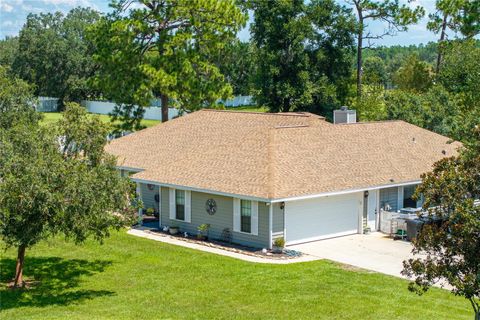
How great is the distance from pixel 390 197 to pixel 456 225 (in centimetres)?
1855

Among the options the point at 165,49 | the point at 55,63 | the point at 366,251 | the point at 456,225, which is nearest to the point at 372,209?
the point at 366,251

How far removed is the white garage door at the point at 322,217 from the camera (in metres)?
27.5

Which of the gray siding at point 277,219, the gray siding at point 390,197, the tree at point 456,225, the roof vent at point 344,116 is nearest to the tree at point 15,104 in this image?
the gray siding at point 277,219

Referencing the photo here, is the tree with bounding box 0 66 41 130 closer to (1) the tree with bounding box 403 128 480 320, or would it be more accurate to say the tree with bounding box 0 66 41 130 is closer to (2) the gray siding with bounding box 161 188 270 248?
(2) the gray siding with bounding box 161 188 270 248

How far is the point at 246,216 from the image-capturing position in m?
27.6

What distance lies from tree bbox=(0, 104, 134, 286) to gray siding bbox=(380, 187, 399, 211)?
1362 centimetres

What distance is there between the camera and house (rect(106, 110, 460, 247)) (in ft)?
90.0

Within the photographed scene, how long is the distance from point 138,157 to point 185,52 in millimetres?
→ 14436

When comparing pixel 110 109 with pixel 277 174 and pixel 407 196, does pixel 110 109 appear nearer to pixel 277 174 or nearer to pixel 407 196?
pixel 407 196

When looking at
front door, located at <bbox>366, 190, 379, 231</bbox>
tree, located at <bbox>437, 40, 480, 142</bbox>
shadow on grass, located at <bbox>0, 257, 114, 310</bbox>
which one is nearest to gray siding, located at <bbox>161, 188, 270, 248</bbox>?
shadow on grass, located at <bbox>0, 257, 114, 310</bbox>

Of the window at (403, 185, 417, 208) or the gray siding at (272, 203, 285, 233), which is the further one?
the window at (403, 185, 417, 208)

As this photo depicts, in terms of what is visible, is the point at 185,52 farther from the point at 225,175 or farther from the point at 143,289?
the point at 143,289

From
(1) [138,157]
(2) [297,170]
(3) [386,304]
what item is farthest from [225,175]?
(3) [386,304]

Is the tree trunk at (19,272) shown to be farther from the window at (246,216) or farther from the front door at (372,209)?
the front door at (372,209)
